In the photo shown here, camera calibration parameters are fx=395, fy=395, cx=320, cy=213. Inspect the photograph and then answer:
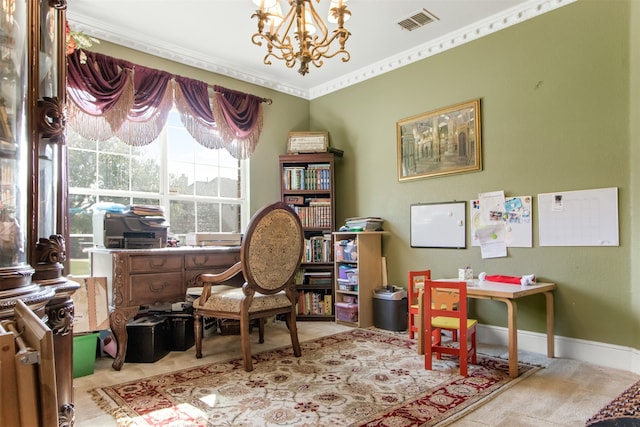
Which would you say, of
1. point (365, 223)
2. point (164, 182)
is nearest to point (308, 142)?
point (365, 223)

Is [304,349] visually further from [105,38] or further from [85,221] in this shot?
[105,38]

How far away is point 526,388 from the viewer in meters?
2.35

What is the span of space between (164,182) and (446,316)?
9.45ft

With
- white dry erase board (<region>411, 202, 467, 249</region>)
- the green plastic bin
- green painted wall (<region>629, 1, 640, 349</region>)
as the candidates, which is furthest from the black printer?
green painted wall (<region>629, 1, 640, 349</region>)

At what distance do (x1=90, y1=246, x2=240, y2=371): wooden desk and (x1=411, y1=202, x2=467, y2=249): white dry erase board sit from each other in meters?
1.96

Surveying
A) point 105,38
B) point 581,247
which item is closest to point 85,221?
point 105,38

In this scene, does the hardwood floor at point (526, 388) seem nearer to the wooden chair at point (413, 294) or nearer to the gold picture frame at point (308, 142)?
the wooden chair at point (413, 294)

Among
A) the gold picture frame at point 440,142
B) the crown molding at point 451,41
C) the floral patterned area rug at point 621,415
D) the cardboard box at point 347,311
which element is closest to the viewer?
the floral patterned area rug at point 621,415

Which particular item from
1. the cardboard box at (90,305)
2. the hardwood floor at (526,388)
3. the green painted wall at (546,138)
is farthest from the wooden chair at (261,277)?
the green painted wall at (546,138)

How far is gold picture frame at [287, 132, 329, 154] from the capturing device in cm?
455

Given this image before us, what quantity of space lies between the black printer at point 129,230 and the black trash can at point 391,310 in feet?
6.78

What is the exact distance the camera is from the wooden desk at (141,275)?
275cm

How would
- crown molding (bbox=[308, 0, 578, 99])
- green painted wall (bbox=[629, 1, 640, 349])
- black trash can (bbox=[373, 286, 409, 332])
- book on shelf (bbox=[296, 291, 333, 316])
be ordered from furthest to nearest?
book on shelf (bbox=[296, 291, 333, 316])
black trash can (bbox=[373, 286, 409, 332])
crown molding (bbox=[308, 0, 578, 99])
green painted wall (bbox=[629, 1, 640, 349])

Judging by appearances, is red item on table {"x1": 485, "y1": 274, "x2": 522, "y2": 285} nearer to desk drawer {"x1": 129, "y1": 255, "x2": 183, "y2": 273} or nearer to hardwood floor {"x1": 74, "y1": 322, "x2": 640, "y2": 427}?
hardwood floor {"x1": 74, "y1": 322, "x2": 640, "y2": 427}
